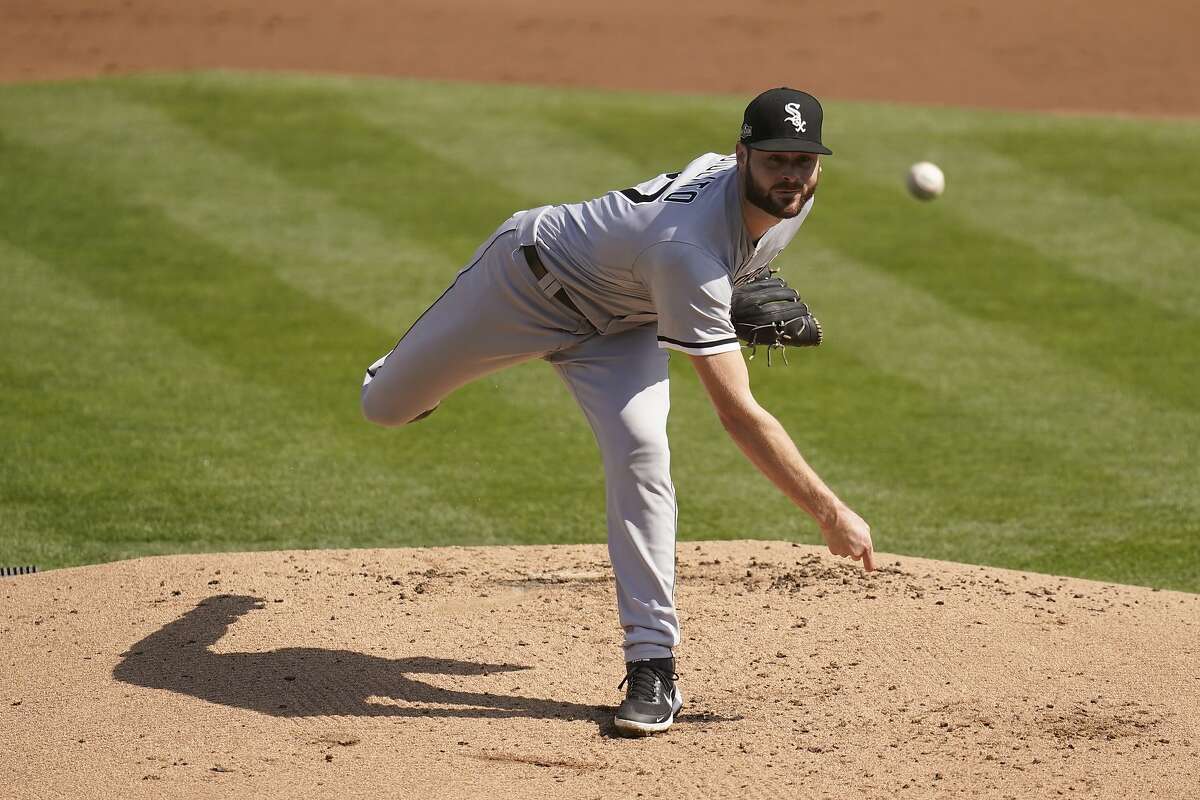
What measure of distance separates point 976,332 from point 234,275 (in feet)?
16.3

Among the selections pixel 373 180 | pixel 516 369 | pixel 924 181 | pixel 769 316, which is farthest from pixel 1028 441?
pixel 373 180

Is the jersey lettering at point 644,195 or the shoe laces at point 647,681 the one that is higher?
the jersey lettering at point 644,195

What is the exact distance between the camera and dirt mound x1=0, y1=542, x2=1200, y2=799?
4285 mm

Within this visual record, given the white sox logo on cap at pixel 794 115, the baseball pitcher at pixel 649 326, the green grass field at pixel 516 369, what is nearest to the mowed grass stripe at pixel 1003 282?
the green grass field at pixel 516 369

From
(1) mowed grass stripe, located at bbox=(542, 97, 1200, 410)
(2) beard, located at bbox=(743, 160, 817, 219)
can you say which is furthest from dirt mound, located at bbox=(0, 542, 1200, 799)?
(1) mowed grass stripe, located at bbox=(542, 97, 1200, 410)

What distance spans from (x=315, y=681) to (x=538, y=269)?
4.95 ft

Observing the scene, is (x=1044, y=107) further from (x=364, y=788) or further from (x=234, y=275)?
(x=364, y=788)

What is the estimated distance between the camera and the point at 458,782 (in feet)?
13.9

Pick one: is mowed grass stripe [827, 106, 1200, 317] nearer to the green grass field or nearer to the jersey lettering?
the green grass field

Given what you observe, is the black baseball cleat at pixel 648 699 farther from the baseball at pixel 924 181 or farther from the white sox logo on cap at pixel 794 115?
the baseball at pixel 924 181

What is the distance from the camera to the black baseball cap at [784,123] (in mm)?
4309

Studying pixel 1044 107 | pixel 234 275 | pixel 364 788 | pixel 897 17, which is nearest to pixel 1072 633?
pixel 364 788

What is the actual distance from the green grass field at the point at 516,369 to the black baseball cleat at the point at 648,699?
2500 millimetres

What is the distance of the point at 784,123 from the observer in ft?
14.1
